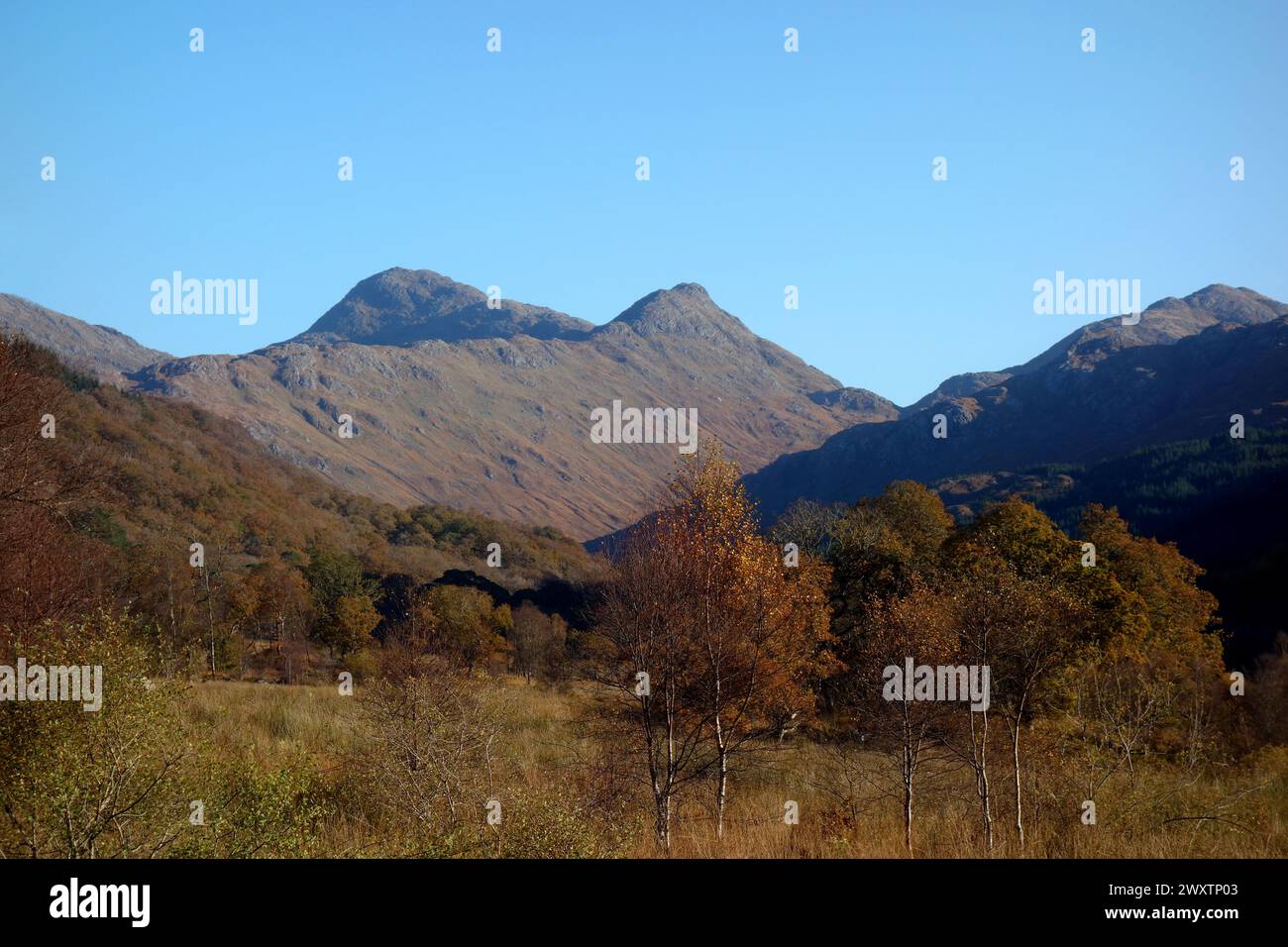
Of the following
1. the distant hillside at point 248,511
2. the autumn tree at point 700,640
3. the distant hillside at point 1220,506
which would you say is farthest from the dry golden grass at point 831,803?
the distant hillside at point 1220,506

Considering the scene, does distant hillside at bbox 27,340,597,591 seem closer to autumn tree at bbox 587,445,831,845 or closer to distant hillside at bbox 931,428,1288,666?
autumn tree at bbox 587,445,831,845

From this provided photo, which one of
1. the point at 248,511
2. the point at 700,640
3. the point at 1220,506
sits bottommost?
the point at 700,640

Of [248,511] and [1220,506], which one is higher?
[248,511]

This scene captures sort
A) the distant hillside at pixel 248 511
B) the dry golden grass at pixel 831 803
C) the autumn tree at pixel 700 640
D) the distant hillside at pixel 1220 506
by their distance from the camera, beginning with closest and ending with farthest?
the dry golden grass at pixel 831 803 → the autumn tree at pixel 700 640 → the distant hillside at pixel 248 511 → the distant hillside at pixel 1220 506

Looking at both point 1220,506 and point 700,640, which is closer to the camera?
point 700,640

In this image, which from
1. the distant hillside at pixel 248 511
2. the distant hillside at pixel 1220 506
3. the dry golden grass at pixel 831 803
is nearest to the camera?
the dry golden grass at pixel 831 803

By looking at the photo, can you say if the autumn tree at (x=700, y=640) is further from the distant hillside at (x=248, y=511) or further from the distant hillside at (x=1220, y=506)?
the distant hillside at (x=1220, y=506)

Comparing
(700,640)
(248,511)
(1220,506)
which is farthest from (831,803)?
(1220,506)

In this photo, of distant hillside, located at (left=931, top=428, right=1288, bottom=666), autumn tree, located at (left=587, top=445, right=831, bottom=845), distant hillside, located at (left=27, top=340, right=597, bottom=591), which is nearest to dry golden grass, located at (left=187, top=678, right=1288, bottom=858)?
autumn tree, located at (left=587, top=445, right=831, bottom=845)

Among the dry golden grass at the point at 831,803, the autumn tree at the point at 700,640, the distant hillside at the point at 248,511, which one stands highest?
the distant hillside at the point at 248,511

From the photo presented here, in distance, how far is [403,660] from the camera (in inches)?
860

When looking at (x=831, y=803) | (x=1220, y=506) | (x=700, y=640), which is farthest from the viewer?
(x=1220, y=506)

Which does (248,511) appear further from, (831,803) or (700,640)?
(700,640)
